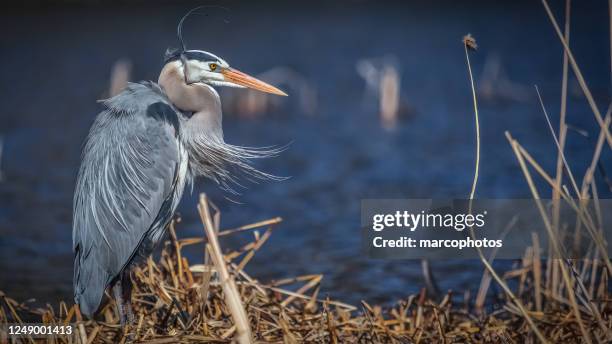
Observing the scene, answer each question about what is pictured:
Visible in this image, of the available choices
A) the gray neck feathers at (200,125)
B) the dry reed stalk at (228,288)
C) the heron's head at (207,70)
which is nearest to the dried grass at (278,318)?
the dry reed stalk at (228,288)

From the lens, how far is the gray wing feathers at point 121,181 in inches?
105

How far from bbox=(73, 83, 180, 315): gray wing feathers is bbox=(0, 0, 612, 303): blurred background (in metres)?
1.08

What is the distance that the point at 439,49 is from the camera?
1013cm

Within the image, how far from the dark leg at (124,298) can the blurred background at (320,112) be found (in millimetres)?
1042

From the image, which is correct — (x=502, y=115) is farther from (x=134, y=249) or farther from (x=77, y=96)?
(x=134, y=249)

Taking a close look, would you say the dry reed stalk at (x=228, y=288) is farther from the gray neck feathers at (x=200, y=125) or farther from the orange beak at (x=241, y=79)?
the orange beak at (x=241, y=79)

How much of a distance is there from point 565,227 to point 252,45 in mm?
7350

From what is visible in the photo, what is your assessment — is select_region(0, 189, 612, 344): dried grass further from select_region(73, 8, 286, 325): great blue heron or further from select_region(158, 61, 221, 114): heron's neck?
select_region(158, 61, 221, 114): heron's neck

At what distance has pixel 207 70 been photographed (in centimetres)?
284

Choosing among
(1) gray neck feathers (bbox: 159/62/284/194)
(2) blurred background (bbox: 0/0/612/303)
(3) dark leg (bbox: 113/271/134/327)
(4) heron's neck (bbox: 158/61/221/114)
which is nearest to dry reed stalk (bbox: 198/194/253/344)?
(3) dark leg (bbox: 113/271/134/327)

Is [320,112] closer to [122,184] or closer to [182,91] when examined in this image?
[182,91]

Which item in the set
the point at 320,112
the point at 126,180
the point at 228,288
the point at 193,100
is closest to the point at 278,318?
the point at 228,288

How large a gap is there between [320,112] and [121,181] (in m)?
5.37

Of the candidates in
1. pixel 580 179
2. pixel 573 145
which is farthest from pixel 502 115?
pixel 580 179
